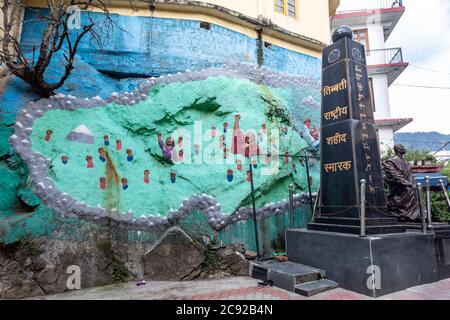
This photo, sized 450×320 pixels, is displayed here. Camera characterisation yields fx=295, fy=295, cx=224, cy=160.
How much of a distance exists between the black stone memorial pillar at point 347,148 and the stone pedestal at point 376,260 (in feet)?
1.02

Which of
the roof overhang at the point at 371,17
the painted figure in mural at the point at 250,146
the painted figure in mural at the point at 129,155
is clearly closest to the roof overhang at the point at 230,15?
the painted figure in mural at the point at 250,146

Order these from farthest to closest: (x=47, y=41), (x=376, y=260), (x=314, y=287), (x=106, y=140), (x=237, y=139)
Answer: (x=237, y=139), (x=106, y=140), (x=47, y=41), (x=314, y=287), (x=376, y=260)

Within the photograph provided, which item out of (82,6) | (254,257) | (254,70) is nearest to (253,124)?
(254,70)

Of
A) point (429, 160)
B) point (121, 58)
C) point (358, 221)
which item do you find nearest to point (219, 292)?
point (358, 221)

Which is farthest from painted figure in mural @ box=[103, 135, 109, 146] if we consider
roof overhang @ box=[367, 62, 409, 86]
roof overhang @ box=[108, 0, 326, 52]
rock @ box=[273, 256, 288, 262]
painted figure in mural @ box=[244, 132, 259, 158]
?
roof overhang @ box=[367, 62, 409, 86]

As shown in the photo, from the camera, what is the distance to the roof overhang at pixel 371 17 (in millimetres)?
16359

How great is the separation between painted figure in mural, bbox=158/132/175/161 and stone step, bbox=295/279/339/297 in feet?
13.0

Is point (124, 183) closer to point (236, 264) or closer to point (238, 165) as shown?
point (238, 165)

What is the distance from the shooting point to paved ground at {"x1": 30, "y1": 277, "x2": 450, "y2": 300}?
4.73 m

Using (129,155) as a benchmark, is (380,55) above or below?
above

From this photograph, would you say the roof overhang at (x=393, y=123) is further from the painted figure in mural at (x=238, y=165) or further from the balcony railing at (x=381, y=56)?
the painted figure in mural at (x=238, y=165)

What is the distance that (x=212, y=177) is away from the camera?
23.5 ft

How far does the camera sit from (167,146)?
707 cm

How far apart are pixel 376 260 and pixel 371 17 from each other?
645 inches
